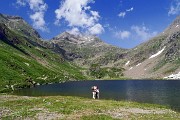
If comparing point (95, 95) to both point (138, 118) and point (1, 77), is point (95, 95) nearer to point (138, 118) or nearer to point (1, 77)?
point (138, 118)

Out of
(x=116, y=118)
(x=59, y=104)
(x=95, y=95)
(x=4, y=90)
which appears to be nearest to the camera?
(x=116, y=118)

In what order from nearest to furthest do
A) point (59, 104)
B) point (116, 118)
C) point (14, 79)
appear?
point (116, 118), point (59, 104), point (14, 79)

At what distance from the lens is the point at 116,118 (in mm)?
44344

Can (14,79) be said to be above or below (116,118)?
above

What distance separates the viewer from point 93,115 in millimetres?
45781

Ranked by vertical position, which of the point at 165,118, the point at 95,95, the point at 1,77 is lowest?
the point at 165,118

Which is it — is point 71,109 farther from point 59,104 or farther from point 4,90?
point 4,90

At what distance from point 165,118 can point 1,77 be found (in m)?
130

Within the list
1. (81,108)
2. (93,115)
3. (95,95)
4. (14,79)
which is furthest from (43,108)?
(14,79)

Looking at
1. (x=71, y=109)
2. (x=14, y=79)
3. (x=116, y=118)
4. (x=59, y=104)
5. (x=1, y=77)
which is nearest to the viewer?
(x=116, y=118)

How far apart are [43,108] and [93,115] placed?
1191 cm

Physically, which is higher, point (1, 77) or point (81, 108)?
point (1, 77)

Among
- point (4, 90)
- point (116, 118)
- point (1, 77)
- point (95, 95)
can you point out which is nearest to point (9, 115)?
point (116, 118)

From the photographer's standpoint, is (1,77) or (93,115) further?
(1,77)
